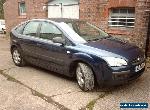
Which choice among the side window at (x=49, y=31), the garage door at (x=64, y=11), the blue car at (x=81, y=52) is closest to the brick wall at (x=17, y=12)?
the garage door at (x=64, y=11)

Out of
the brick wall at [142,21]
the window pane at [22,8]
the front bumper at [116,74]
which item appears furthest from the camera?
the window pane at [22,8]

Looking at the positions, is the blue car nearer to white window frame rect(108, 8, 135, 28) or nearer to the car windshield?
the car windshield

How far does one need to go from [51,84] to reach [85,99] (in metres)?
1.32

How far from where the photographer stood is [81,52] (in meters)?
5.68

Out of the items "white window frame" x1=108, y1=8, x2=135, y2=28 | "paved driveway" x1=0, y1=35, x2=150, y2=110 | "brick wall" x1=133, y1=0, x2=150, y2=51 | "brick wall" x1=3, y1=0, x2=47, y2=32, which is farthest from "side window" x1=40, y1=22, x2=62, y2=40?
"brick wall" x1=3, y1=0, x2=47, y2=32

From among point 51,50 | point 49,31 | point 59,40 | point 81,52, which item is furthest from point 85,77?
point 49,31

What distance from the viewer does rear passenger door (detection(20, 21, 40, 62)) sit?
283 inches

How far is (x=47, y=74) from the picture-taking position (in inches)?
283

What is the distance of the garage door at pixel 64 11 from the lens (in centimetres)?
1201

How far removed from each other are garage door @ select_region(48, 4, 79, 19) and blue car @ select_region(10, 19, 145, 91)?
4658mm

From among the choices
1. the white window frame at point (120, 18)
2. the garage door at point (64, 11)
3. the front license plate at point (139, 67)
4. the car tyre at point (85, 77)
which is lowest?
the car tyre at point (85, 77)

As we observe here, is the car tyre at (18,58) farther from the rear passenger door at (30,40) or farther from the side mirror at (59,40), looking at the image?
the side mirror at (59,40)

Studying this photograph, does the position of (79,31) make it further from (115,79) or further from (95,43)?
(115,79)

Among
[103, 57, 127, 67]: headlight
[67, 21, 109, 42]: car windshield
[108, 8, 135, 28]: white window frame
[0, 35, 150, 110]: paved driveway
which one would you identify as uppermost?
[108, 8, 135, 28]: white window frame
